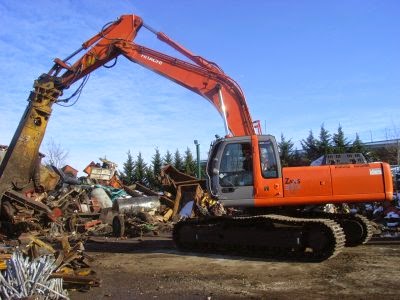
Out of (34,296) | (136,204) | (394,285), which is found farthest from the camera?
(136,204)

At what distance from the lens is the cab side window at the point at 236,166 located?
1028cm

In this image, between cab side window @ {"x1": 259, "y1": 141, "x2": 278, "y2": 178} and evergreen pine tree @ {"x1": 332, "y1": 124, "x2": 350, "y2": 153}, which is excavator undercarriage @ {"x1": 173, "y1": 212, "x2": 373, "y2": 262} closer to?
cab side window @ {"x1": 259, "y1": 141, "x2": 278, "y2": 178}

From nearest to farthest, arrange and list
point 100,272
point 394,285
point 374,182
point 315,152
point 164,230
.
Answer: point 394,285, point 100,272, point 374,182, point 164,230, point 315,152

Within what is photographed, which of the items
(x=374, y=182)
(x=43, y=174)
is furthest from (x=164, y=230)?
(x=374, y=182)

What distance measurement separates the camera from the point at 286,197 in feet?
33.3

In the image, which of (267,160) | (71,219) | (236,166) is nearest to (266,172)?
(267,160)

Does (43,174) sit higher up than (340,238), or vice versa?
(43,174)

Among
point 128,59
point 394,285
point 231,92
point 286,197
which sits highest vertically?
point 128,59

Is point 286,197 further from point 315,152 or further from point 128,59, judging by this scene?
point 315,152

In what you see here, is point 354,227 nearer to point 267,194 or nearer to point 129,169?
point 267,194

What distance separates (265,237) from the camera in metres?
10.1

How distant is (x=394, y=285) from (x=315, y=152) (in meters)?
15.4

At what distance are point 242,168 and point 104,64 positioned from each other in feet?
18.7

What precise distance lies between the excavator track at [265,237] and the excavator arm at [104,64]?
8.65 feet
